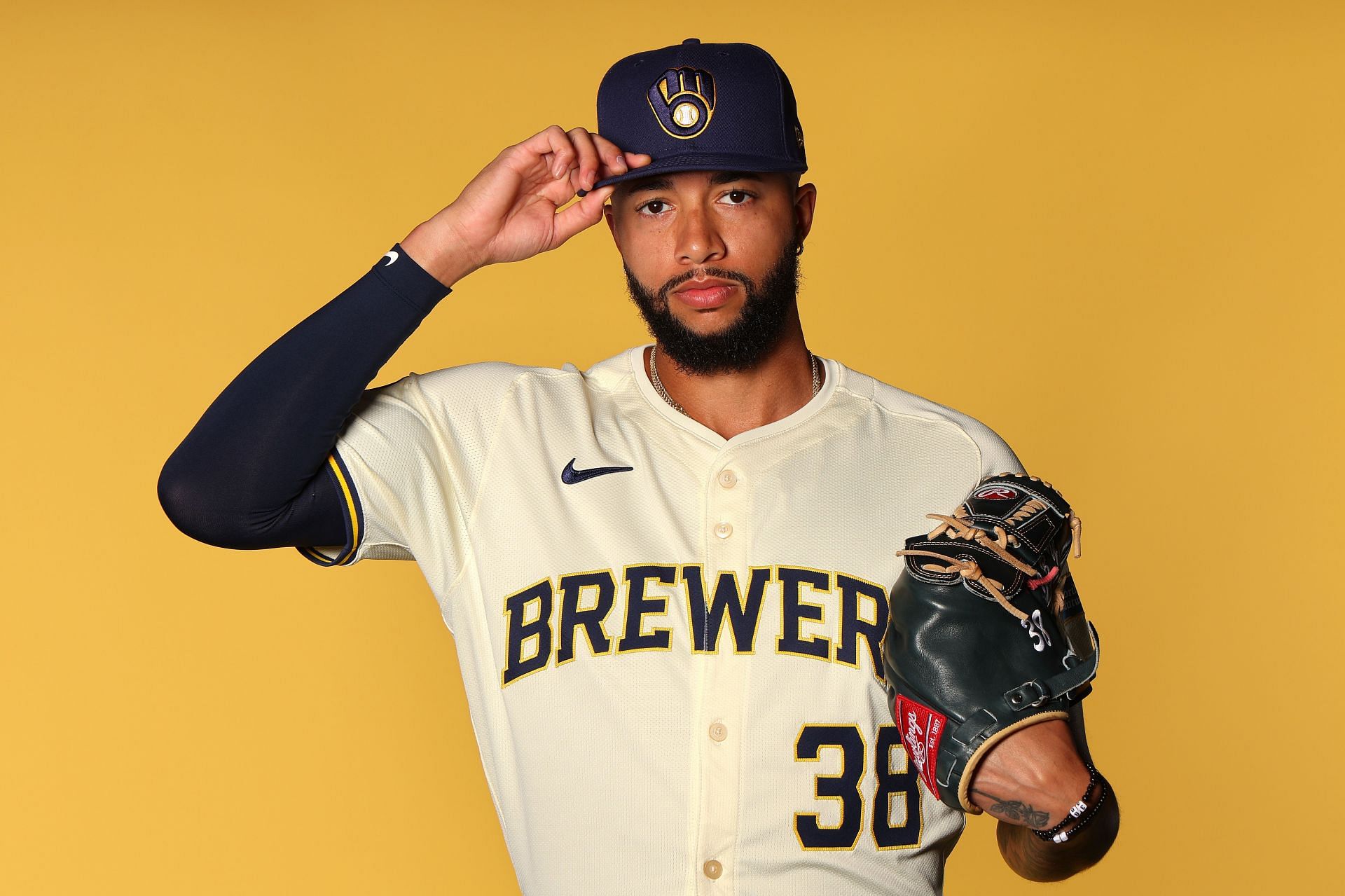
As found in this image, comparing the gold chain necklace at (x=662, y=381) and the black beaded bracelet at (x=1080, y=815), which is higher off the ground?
the gold chain necklace at (x=662, y=381)

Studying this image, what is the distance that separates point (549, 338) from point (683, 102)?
1332 mm

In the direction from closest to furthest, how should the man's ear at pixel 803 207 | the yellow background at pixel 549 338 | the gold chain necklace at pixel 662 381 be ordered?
the gold chain necklace at pixel 662 381 → the man's ear at pixel 803 207 → the yellow background at pixel 549 338

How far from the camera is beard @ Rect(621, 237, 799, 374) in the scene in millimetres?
2342

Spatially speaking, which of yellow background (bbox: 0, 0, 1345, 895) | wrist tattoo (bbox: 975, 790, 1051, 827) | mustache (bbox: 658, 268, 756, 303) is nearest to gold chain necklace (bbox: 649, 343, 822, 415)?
mustache (bbox: 658, 268, 756, 303)

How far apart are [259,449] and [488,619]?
1.45ft

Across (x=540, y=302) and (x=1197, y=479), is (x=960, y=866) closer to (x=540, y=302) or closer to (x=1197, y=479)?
(x=1197, y=479)

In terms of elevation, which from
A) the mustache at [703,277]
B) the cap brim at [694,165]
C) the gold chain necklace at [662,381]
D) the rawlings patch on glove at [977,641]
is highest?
the cap brim at [694,165]

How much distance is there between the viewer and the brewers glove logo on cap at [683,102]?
2330mm

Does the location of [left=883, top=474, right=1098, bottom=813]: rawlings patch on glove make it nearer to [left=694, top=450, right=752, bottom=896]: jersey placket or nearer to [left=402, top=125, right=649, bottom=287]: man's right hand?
[left=694, top=450, right=752, bottom=896]: jersey placket

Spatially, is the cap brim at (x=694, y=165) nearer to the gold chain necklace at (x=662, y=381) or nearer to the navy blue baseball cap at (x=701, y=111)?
the navy blue baseball cap at (x=701, y=111)

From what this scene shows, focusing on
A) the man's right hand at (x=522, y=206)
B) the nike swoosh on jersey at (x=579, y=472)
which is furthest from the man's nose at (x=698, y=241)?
the nike swoosh on jersey at (x=579, y=472)

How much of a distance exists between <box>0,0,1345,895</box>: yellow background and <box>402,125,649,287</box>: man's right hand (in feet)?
4.16

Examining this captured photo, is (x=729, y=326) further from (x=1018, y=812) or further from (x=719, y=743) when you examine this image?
(x=1018, y=812)

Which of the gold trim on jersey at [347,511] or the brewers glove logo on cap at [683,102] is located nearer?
the gold trim on jersey at [347,511]
